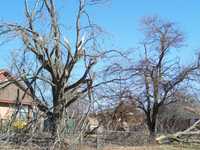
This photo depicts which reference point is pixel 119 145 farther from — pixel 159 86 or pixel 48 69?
pixel 159 86

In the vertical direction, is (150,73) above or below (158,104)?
above

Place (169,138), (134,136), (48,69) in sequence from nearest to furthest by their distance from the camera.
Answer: (48,69), (134,136), (169,138)

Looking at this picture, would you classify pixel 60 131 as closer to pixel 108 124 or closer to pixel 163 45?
pixel 108 124

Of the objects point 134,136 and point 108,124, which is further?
point 108,124

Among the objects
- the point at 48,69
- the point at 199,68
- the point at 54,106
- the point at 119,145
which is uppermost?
the point at 199,68

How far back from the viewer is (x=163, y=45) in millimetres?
35062

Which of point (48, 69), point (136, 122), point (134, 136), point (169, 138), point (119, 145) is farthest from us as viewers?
point (136, 122)

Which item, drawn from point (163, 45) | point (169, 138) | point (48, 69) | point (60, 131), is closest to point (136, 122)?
point (163, 45)

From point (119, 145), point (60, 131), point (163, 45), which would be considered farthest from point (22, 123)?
point (163, 45)

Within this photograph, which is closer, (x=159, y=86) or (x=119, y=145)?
(x=119, y=145)

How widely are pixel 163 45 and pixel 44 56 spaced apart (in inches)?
589

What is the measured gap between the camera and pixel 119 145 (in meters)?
24.7

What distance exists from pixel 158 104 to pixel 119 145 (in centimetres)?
1052

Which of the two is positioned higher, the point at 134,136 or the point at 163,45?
the point at 163,45
